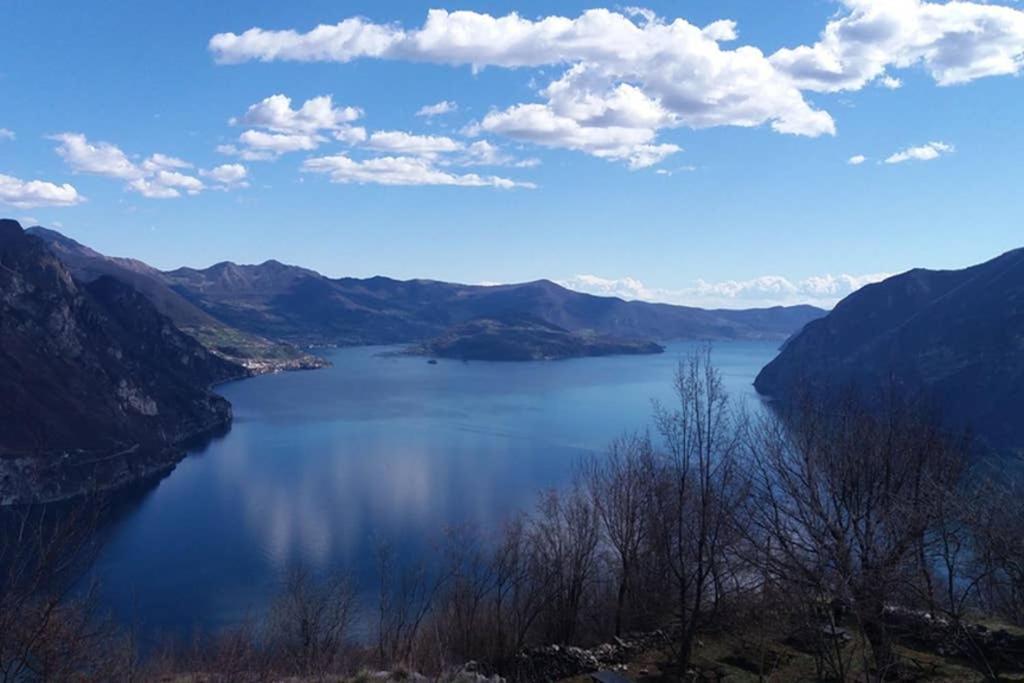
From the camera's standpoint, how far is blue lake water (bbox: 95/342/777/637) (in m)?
42.3

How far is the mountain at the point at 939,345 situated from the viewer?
78.4 metres

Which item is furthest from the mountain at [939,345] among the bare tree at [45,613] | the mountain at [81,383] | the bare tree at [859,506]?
the mountain at [81,383]

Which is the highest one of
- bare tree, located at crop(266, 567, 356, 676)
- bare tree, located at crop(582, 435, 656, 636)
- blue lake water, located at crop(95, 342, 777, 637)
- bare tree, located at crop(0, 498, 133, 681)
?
bare tree, located at crop(0, 498, 133, 681)

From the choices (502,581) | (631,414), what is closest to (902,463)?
(502,581)

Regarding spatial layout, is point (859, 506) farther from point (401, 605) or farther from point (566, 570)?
point (401, 605)

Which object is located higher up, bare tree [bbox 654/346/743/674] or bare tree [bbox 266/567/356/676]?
bare tree [bbox 654/346/743/674]

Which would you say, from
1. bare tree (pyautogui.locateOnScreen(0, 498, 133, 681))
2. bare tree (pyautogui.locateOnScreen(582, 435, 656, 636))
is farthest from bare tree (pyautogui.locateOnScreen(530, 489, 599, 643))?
bare tree (pyautogui.locateOnScreen(0, 498, 133, 681))

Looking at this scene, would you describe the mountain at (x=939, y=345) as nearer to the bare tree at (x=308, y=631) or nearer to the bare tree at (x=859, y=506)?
the bare tree at (x=859, y=506)

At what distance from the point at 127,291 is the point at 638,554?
128757 millimetres

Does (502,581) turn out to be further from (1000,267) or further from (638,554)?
(1000,267)

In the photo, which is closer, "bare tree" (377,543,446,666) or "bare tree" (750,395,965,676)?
"bare tree" (750,395,965,676)

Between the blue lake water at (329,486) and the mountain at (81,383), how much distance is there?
6.25 m

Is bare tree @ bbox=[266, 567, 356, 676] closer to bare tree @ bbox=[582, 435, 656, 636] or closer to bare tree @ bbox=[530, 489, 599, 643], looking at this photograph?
bare tree @ bbox=[530, 489, 599, 643]

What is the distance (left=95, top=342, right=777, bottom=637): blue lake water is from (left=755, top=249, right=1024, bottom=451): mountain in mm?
16082
